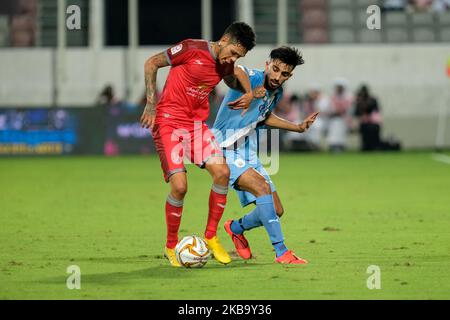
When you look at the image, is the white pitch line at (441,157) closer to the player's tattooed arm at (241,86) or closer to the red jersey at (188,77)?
the player's tattooed arm at (241,86)

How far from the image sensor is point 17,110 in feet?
93.8

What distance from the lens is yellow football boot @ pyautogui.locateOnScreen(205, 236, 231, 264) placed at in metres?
10.2

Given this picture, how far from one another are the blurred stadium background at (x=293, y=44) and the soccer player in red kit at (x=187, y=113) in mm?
19823

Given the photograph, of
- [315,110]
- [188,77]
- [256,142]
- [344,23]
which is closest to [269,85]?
[256,142]

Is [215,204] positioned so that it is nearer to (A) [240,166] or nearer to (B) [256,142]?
(A) [240,166]

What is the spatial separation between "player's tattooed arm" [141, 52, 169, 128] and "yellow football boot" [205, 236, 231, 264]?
47.1 inches

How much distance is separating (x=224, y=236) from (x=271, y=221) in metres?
2.62

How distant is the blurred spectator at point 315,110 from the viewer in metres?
31.3

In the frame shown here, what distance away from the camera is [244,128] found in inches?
425

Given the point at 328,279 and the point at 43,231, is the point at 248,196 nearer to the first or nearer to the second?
the point at 328,279

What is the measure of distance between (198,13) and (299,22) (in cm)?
384

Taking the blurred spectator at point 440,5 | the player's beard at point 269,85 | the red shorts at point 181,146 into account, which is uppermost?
the blurred spectator at point 440,5

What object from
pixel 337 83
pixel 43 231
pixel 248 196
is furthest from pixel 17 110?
pixel 248 196

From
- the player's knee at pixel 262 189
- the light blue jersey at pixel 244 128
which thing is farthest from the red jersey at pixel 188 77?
the player's knee at pixel 262 189
